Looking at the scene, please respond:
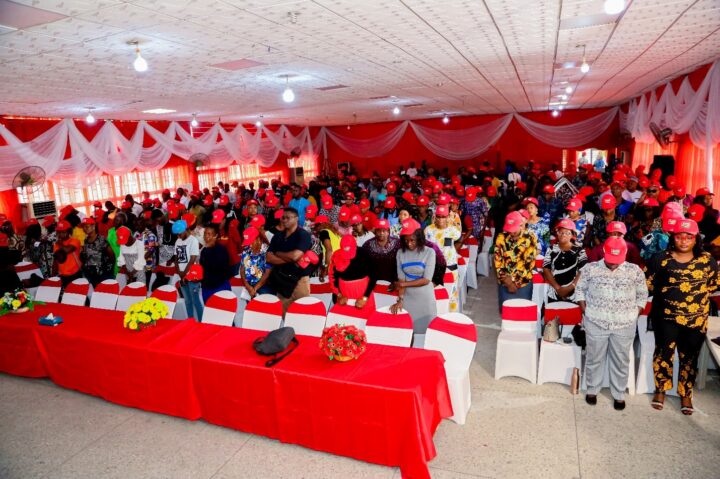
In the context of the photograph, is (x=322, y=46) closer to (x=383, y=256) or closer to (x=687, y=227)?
(x=383, y=256)

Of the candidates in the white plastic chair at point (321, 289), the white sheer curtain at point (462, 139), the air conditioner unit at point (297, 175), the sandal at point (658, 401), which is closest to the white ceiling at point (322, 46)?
the white plastic chair at point (321, 289)

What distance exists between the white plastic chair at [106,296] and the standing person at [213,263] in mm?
1428

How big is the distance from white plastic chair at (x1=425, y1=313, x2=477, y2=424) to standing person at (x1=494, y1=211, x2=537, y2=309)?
4.02 ft

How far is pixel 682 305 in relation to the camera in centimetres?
396

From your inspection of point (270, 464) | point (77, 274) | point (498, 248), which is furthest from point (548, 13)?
point (77, 274)

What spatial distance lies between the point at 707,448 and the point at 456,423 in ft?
6.37

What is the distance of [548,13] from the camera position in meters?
4.24

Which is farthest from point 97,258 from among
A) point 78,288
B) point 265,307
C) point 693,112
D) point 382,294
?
point 693,112

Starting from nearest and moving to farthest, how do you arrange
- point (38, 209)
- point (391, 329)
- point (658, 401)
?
1. point (658, 401)
2. point (391, 329)
3. point (38, 209)

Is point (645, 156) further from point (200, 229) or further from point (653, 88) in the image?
point (200, 229)

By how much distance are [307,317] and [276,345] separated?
3.55ft

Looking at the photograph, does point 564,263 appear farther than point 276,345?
Yes

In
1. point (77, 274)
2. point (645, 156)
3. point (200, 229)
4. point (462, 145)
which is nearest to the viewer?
point (77, 274)

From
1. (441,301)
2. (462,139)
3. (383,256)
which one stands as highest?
(462,139)
